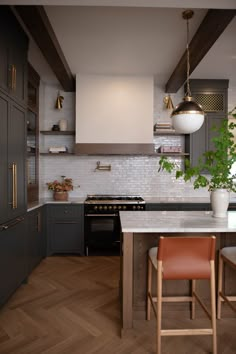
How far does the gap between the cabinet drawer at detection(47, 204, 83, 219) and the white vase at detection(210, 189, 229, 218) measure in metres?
2.27

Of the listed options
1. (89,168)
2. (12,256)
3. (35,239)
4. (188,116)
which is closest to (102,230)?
(35,239)

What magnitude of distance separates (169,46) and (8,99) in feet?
6.95

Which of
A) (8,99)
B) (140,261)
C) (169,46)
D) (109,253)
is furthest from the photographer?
(109,253)

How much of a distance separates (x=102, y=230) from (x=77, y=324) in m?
1.89

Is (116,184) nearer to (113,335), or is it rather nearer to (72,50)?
(72,50)

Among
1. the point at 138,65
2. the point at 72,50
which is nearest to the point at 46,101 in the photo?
the point at 72,50

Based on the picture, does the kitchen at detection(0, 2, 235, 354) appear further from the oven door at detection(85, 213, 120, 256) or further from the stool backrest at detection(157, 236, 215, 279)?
the stool backrest at detection(157, 236, 215, 279)

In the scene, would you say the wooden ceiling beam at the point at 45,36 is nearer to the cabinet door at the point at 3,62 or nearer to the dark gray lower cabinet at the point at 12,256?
the cabinet door at the point at 3,62

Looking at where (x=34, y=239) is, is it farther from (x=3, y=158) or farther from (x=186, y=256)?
(x=186, y=256)

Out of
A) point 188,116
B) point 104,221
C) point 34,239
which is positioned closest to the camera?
point 188,116

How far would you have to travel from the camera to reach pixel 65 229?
4.21 meters

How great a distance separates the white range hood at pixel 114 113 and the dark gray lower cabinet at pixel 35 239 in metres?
1.33

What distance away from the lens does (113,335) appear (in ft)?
7.22

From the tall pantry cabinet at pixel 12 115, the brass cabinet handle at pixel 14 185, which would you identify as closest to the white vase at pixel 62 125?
the tall pantry cabinet at pixel 12 115
